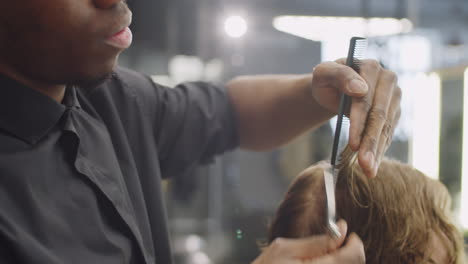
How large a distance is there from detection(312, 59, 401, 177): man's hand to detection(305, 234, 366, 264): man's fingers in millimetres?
134

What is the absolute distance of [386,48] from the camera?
46.8 inches

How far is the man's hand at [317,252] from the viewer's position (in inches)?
28.1

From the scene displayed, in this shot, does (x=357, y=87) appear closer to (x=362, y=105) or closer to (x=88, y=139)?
(x=362, y=105)

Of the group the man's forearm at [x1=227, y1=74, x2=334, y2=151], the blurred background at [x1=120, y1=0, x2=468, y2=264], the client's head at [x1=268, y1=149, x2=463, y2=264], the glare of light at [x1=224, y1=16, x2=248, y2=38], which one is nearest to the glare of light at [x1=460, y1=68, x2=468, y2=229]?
the blurred background at [x1=120, y1=0, x2=468, y2=264]

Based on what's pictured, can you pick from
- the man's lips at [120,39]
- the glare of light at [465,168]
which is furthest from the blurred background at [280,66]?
the man's lips at [120,39]

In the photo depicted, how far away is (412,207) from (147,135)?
0.62m

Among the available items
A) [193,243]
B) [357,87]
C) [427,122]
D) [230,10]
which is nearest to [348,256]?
[357,87]

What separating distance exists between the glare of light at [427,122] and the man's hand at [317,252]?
2.07 ft

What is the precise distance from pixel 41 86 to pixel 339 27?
763 millimetres

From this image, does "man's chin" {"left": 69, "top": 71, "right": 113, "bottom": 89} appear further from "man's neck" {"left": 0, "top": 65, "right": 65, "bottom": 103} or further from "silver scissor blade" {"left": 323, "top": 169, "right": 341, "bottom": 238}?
"silver scissor blade" {"left": 323, "top": 169, "right": 341, "bottom": 238}

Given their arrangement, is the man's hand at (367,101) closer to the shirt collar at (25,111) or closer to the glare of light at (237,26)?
the shirt collar at (25,111)

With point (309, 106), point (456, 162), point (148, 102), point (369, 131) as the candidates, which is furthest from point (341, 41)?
point (456, 162)

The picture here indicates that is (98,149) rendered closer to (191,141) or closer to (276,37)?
(191,141)

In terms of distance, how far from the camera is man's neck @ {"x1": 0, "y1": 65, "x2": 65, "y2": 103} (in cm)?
76
